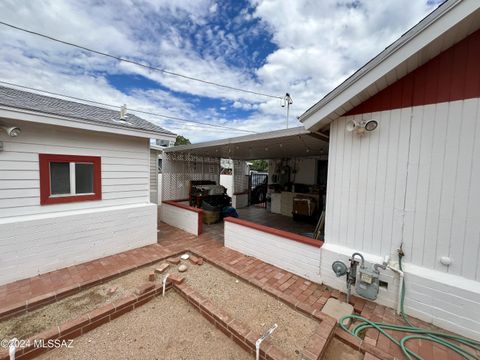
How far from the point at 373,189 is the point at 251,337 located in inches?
103

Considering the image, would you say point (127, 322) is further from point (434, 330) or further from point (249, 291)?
point (434, 330)

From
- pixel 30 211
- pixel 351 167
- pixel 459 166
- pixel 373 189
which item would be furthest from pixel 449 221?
pixel 30 211

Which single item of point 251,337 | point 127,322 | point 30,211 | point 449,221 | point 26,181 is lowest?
point 127,322

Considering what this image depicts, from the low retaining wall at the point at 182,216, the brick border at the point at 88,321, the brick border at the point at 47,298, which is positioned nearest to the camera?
the brick border at the point at 88,321

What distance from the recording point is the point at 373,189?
2.89 metres

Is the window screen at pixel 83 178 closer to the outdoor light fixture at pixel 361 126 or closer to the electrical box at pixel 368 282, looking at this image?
the outdoor light fixture at pixel 361 126

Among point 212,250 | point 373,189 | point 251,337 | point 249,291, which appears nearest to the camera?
point 251,337

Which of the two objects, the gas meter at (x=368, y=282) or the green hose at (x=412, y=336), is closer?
the green hose at (x=412, y=336)

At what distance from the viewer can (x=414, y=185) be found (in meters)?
2.60

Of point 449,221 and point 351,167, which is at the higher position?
point 351,167

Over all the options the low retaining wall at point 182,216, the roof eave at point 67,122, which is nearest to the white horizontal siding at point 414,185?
the low retaining wall at point 182,216

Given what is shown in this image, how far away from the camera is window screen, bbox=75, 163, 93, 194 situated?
3855 mm

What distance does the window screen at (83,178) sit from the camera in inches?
152

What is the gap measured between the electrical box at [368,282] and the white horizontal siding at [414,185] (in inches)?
14.8
